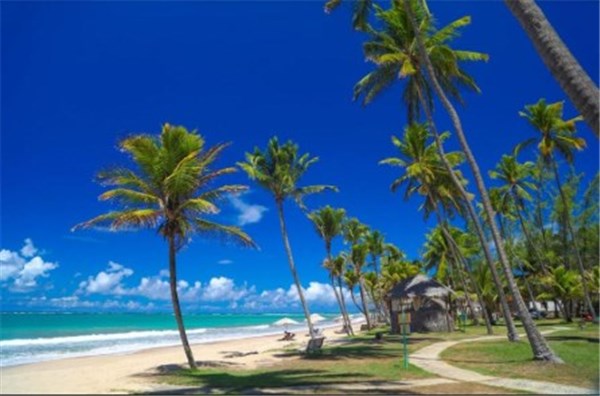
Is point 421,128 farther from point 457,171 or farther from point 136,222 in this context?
point 136,222

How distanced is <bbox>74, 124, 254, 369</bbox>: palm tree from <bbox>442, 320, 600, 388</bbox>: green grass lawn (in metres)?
8.92

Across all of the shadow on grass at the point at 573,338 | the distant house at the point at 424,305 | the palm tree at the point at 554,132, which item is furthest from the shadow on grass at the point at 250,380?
the palm tree at the point at 554,132

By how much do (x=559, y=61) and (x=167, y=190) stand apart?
39.5 feet

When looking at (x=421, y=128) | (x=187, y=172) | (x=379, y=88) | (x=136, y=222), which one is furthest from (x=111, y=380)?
(x=421, y=128)

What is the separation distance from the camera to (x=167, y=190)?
1551cm

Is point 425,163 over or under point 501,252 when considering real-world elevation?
over

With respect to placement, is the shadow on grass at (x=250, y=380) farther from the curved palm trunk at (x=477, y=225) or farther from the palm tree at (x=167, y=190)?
the curved palm trunk at (x=477, y=225)

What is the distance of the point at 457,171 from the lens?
91.4ft

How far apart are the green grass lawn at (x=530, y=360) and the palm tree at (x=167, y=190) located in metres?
8.92

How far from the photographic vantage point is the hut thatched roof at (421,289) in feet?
92.6

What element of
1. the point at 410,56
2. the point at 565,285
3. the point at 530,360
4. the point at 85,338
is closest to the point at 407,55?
the point at 410,56

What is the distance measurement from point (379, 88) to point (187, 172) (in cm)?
918

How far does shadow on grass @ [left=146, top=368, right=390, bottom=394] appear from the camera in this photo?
1108 centimetres

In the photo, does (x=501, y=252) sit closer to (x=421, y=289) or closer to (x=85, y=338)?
(x=421, y=289)
